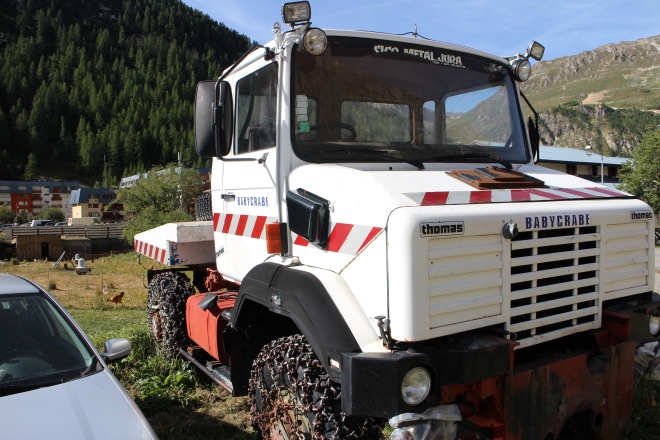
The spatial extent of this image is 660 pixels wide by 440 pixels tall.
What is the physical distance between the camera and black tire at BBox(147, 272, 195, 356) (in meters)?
5.92

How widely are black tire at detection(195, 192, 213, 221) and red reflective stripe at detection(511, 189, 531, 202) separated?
361cm

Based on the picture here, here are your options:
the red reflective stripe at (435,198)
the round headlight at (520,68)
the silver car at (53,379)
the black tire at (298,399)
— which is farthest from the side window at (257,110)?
the round headlight at (520,68)

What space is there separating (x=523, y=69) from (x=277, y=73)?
200cm

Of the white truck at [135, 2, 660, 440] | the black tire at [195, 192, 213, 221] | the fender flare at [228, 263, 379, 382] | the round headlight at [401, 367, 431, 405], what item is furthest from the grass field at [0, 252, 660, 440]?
the round headlight at [401, 367, 431, 405]

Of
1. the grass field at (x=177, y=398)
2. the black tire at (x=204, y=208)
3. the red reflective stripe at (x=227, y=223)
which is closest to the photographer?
the grass field at (x=177, y=398)

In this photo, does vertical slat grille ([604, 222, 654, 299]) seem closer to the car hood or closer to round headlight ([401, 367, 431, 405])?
round headlight ([401, 367, 431, 405])

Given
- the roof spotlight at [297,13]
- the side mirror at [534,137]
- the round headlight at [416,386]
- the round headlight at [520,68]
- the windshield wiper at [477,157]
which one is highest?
the roof spotlight at [297,13]

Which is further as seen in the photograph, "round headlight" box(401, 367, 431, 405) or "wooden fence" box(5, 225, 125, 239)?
"wooden fence" box(5, 225, 125, 239)

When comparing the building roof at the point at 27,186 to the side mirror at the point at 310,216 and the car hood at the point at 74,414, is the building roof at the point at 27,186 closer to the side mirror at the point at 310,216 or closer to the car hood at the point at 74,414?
the car hood at the point at 74,414

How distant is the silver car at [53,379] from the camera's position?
296 centimetres

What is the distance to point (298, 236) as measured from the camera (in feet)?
12.0

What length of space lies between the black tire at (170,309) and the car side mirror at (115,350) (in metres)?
1.90

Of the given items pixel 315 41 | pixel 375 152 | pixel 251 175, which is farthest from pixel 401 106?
pixel 251 175

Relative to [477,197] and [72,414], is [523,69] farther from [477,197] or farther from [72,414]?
[72,414]
